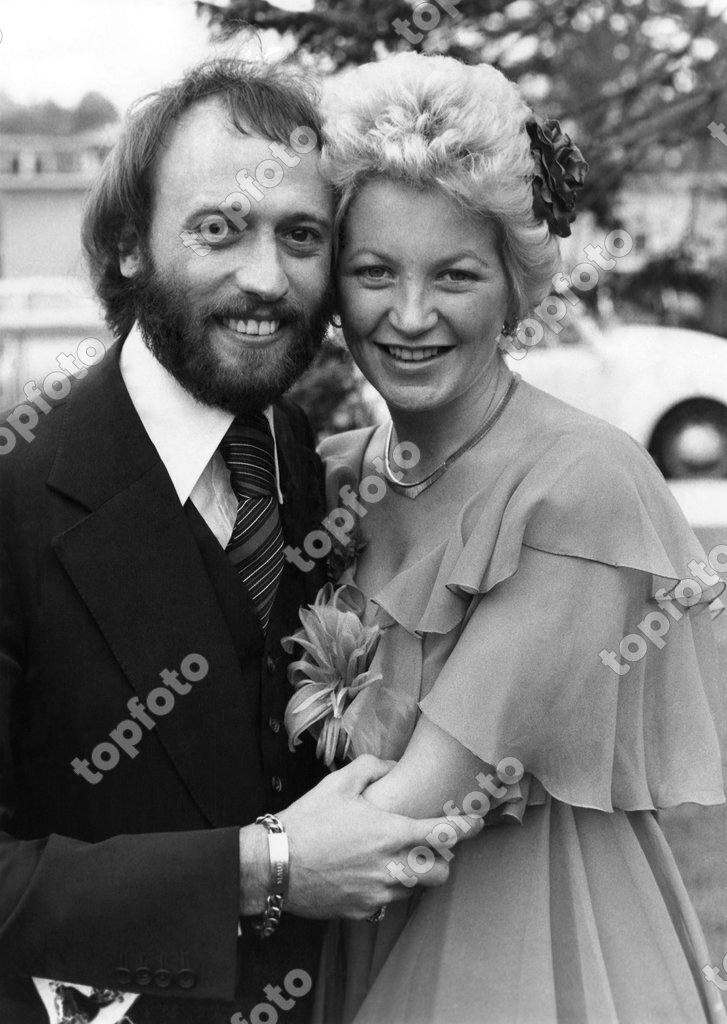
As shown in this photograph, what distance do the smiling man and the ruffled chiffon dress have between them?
0.58 ft

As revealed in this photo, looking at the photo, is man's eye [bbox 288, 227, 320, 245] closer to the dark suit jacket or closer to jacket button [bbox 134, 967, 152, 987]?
the dark suit jacket

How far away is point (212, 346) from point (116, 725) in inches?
29.0

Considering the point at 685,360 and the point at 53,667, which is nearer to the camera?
the point at 53,667

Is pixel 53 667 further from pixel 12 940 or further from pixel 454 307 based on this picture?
pixel 454 307

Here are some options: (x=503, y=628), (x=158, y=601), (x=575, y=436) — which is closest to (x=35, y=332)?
(x=158, y=601)

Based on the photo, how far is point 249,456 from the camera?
2420 millimetres

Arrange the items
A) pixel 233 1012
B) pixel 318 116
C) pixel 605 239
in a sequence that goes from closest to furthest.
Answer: pixel 233 1012 → pixel 318 116 → pixel 605 239

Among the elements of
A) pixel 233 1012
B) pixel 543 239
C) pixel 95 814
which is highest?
pixel 543 239

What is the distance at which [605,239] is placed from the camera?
19.2ft

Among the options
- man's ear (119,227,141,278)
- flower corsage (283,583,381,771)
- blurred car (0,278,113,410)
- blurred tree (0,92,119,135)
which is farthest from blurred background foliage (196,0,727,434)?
blurred tree (0,92,119,135)

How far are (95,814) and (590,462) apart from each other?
3.56ft

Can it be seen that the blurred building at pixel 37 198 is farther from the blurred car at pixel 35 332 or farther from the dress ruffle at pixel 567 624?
the dress ruffle at pixel 567 624

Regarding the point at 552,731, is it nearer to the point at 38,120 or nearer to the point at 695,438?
the point at 695,438

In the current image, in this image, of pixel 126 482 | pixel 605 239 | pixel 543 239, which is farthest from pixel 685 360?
pixel 126 482
